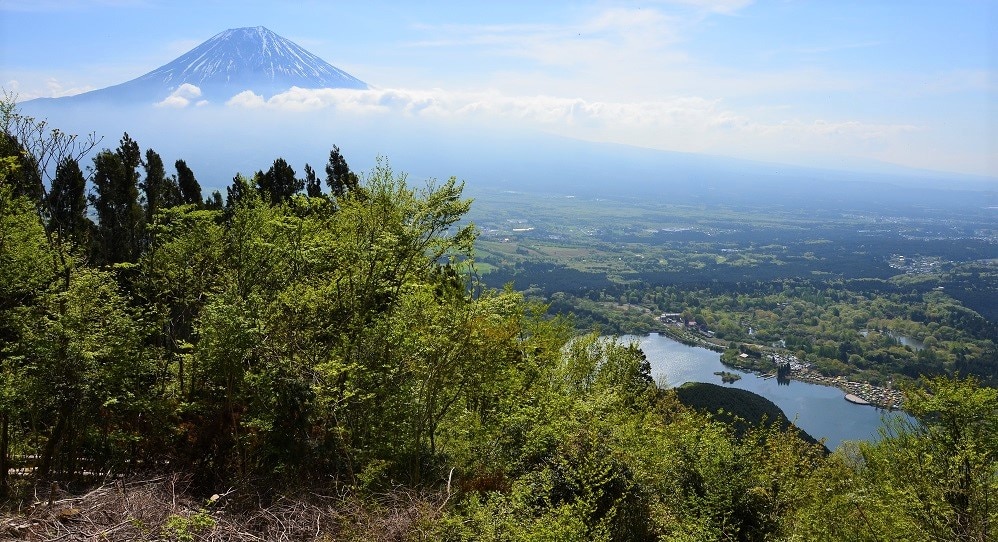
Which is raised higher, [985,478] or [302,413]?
[302,413]

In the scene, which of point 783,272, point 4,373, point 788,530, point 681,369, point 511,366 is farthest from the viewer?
point 783,272

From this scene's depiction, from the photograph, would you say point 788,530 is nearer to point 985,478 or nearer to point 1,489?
point 985,478

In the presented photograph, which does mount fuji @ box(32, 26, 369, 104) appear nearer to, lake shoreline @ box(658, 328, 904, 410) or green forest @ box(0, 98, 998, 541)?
lake shoreline @ box(658, 328, 904, 410)

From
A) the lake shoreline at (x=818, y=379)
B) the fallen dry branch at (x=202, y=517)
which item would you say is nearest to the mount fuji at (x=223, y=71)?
the lake shoreline at (x=818, y=379)

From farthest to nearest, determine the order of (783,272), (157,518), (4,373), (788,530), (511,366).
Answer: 1. (783,272)
2. (511,366)
3. (788,530)
4. (4,373)
5. (157,518)

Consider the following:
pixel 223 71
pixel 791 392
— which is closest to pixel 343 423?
pixel 791 392

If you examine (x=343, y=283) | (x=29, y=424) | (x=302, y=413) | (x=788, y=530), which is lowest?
(x=788, y=530)

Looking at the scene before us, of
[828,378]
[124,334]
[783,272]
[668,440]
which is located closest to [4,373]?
[124,334]

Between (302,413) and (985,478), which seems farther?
(985,478)
